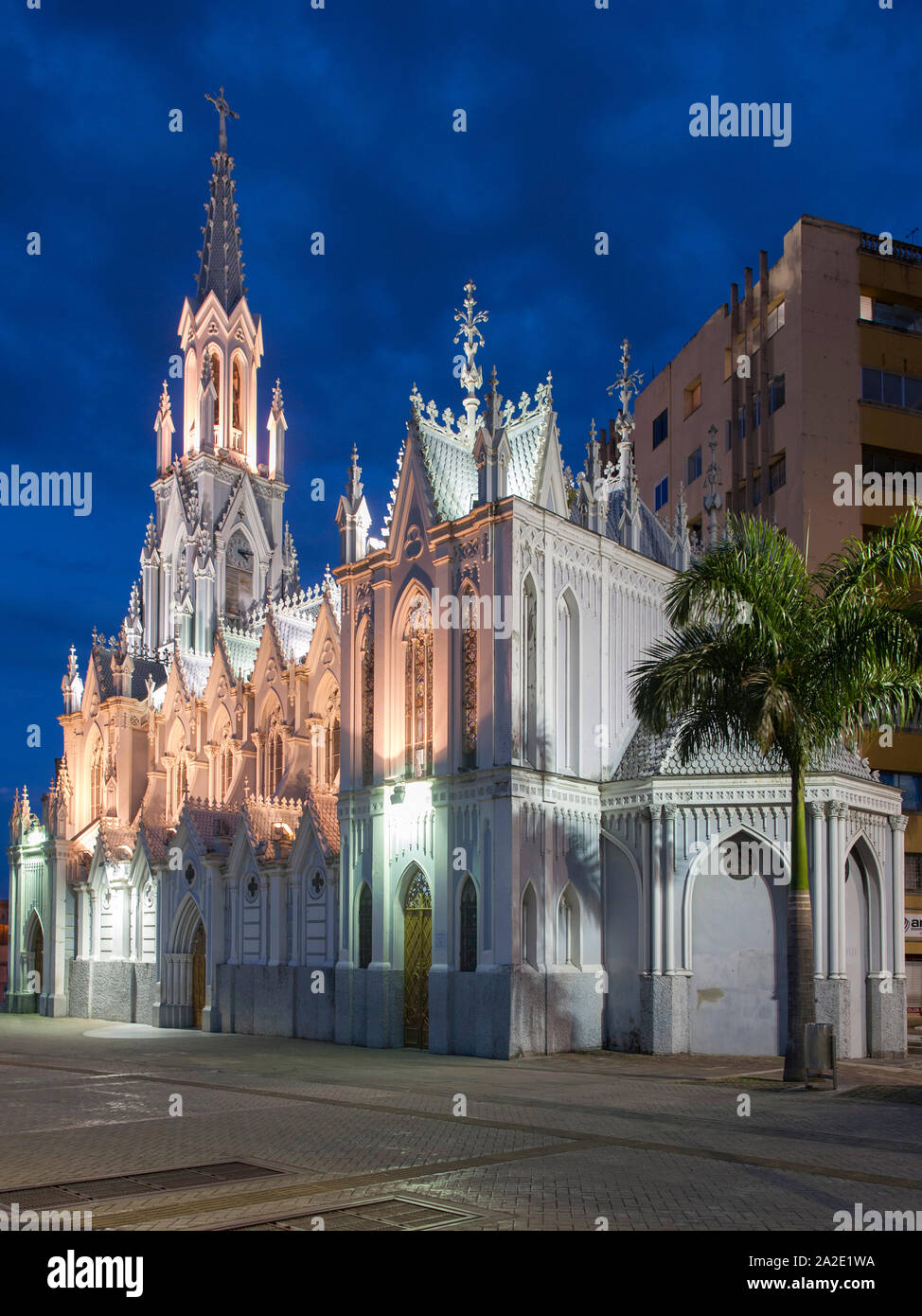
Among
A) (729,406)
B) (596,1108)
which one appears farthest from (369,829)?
(729,406)

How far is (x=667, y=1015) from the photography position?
2809 cm

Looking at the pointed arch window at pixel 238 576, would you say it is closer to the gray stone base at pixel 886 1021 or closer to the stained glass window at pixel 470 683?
the stained glass window at pixel 470 683

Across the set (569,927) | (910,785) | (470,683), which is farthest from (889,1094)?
(910,785)

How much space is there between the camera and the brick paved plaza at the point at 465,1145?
1122 cm

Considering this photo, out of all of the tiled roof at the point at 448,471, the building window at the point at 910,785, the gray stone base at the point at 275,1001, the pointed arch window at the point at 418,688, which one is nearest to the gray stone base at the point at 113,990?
the gray stone base at the point at 275,1001

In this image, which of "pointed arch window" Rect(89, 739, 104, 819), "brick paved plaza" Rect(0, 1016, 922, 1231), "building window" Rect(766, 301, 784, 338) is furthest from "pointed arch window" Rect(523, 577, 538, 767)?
"building window" Rect(766, 301, 784, 338)

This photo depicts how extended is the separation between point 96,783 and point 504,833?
28.4 metres

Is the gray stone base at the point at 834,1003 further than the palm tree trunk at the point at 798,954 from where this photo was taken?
Yes

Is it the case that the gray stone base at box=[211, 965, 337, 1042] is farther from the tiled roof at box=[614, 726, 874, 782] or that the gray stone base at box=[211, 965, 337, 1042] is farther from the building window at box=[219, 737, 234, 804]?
the building window at box=[219, 737, 234, 804]

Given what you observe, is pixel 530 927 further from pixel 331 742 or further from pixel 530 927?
pixel 331 742

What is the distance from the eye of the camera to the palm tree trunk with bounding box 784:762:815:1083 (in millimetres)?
21844

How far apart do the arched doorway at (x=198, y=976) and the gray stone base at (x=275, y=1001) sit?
1.65 metres
